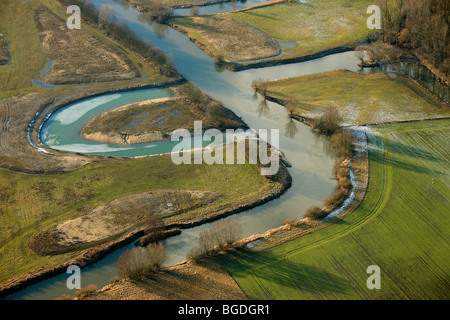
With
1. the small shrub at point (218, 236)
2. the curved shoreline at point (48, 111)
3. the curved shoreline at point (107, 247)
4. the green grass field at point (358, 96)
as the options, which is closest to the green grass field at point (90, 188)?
the curved shoreline at point (107, 247)

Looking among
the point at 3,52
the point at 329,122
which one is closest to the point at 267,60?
the point at 329,122

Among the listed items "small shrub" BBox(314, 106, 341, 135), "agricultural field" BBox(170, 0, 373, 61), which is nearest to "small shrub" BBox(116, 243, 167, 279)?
"small shrub" BBox(314, 106, 341, 135)

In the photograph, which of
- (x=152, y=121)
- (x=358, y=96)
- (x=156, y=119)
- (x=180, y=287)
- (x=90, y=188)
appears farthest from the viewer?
(x=358, y=96)

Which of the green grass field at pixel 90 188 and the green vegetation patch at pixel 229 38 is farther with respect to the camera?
the green vegetation patch at pixel 229 38

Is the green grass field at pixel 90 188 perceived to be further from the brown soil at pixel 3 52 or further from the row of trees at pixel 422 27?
the row of trees at pixel 422 27

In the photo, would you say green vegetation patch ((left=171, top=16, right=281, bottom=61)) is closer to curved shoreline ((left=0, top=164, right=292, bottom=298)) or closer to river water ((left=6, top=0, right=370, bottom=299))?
river water ((left=6, top=0, right=370, bottom=299))

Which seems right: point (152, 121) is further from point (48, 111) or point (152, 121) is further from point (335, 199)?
point (335, 199)
